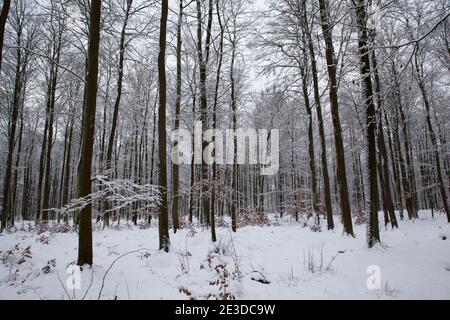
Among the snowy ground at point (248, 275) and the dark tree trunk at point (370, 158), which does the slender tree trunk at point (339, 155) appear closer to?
the snowy ground at point (248, 275)

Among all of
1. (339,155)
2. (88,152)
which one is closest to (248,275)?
(88,152)

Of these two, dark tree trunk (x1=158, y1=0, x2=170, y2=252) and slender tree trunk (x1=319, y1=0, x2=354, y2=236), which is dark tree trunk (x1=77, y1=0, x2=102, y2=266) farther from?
slender tree trunk (x1=319, y1=0, x2=354, y2=236)

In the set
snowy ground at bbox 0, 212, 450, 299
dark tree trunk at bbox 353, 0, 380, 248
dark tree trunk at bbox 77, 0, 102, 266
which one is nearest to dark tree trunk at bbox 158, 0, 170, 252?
snowy ground at bbox 0, 212, 450, 299

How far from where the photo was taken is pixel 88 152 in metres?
5.86

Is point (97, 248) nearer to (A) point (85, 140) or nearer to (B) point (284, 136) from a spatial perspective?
(A) point (85, 140)

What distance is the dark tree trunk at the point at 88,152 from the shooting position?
5660 mm

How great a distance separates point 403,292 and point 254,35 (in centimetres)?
1292

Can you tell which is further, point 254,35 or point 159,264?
point 254,35

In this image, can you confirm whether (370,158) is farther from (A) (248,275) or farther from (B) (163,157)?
(B) (163,157)

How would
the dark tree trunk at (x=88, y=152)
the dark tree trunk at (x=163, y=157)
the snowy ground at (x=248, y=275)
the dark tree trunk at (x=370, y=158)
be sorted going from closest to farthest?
the snowy ground at (x=248, y=275) → the dark tree trunk at (x=88, y=152) → the dark tree trunk at (x=370, y=158) → the dark tree trunk at (x=163, y=157)

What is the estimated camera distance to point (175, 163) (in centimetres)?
1238

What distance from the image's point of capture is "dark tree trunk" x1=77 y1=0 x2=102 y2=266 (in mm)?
5660

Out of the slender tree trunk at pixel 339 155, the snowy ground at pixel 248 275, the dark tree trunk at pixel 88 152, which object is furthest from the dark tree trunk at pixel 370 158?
the dark tree trunk at pixel 88 152
